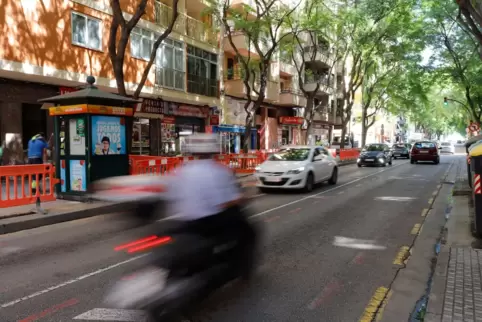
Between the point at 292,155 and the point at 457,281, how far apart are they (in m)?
9.16

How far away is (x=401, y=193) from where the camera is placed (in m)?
12.8

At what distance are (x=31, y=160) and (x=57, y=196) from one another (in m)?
2.11

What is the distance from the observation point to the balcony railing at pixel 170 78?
20797 mm

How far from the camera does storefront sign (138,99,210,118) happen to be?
20.8 m

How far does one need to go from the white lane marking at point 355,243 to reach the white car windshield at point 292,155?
6.45 meters

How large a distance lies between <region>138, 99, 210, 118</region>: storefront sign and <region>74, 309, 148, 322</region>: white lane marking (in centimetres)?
1733

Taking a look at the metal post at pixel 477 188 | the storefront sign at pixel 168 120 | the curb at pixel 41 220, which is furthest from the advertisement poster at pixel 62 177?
the storefront sign at pixel 168 120

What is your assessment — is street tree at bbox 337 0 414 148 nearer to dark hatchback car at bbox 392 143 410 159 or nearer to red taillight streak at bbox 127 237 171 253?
dark hatchback car at bbox 392 143 410 159

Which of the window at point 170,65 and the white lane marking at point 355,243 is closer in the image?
the white lane marking at point 355,243

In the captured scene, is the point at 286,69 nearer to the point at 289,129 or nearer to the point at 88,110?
the point at 289,129

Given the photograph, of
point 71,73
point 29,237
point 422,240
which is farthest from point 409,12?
point 29,237

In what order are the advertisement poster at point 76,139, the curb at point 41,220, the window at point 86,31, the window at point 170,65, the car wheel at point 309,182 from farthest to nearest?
the window at point 170,65
the window at point 86,31
the car wheel at point 309,182
the advertisement poster at point 76,139
the curb at point 41,220

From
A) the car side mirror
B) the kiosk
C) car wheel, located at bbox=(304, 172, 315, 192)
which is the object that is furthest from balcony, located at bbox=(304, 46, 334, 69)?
the kiosk

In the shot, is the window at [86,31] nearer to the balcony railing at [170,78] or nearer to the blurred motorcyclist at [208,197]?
the balcony railing at [170,78]
